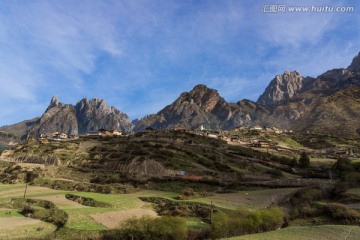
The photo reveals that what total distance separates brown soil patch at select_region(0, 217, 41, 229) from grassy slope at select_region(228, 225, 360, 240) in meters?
24.7

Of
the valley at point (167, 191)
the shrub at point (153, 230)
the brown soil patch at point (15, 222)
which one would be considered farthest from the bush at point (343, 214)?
the brown soil patch at point (15, 222)

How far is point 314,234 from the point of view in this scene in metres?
24.1

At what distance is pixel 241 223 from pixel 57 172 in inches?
2613

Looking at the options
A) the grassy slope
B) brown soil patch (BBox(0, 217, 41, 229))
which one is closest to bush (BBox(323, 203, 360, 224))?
the grassy slope

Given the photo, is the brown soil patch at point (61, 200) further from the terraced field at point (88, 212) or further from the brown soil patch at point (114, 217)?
the brown soil patch at point (114, 217)

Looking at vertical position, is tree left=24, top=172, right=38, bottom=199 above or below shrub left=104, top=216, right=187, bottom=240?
above

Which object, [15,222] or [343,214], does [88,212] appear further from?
[343,214]

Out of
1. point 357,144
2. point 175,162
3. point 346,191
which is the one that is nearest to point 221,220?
point 346,191

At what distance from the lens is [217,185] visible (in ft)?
241

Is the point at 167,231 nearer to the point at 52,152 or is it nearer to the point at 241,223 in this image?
the point at 241,223

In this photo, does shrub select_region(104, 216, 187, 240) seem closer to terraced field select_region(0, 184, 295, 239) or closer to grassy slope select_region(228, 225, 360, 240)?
terraced field select_region(0, 184, 295, 239)

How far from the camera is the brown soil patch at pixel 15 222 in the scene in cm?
3430

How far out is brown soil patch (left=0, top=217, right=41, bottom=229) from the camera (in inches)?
1350

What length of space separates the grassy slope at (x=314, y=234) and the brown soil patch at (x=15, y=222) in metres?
24.7
